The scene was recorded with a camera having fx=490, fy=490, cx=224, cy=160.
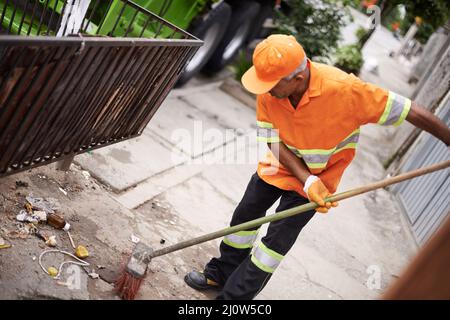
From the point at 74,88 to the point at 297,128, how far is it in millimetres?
1257

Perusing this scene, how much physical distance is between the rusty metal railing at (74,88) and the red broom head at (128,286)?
2.73ft

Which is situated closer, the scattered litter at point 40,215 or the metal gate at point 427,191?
the scattered litter at point 40,215

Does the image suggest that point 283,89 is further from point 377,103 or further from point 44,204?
point 44,204

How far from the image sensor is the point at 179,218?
395 centimetres

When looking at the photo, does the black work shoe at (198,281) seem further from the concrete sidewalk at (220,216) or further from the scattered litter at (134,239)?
the scattered litter at (134,239)

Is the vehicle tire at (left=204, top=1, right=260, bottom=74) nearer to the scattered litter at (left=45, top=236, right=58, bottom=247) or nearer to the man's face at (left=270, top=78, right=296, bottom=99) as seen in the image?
the man's face at (left=270, top=78, right=296, bottom=99)

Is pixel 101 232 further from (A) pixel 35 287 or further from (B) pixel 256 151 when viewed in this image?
(B) pixel 256 151

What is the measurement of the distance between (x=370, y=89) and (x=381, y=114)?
0.49 ft

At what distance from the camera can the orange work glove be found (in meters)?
2.67

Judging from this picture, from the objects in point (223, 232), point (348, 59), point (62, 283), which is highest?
point (348, 59)

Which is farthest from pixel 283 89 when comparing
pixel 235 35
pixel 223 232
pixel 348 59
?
pixel 348 59

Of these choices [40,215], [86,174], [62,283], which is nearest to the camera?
[62,283]

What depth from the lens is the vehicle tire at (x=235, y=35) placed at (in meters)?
7.36

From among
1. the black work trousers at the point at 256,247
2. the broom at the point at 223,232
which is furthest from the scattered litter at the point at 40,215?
the black work trousers at the point at 256,247
